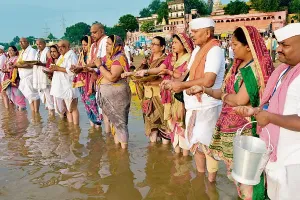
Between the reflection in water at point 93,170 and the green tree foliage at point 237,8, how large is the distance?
199 feet

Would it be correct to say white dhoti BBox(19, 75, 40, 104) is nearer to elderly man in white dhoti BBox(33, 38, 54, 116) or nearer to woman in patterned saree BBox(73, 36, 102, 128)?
elderly man in white dhoti BBox(33, 38, 54, 116)

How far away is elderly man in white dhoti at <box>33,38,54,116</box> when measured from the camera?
7730mm

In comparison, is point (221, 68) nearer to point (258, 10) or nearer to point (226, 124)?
point (226, 124)

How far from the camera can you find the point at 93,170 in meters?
4.25

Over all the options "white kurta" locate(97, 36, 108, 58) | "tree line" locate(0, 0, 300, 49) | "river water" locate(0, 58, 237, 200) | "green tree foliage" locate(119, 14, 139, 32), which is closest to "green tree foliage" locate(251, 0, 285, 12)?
"tree line" locate(0, 0, 300, 49)

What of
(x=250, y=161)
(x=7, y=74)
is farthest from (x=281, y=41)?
(x=7, y=74)

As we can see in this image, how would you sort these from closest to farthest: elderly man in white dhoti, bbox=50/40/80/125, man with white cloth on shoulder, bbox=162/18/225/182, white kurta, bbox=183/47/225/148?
man with white cloth on shoulder, bbox=162/18/225/182
white kurta, bbox=183/47/225/148
elderly man in white dhoti, bbox=50/40/80/125

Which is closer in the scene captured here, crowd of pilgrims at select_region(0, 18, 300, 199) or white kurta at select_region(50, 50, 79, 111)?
crowd of pilgrims at select_region(0, 18, 300, 199)

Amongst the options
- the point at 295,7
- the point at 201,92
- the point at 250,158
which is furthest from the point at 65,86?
the point at 295,7

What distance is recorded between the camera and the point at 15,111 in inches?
346

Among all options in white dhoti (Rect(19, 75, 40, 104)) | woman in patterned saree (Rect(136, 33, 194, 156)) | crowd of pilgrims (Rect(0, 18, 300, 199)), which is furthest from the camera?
white dhoti (Rect(19, 75, 40, 104))

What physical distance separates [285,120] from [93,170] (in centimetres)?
286

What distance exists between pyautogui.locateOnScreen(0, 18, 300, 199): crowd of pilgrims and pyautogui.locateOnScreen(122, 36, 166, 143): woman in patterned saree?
0.05 ft

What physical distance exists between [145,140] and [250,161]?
3.60 meters
